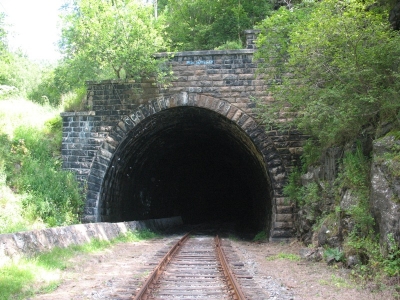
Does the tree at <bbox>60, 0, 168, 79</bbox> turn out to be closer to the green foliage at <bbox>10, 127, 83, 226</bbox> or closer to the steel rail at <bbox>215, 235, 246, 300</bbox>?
the green foliage at <bbox>10, 127, 83, 226</bbox>

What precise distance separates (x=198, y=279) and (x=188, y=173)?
18.2 metres

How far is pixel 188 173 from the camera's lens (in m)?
25.5

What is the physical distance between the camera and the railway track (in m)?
6.20

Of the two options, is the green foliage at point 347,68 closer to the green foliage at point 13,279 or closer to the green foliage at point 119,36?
the green foliage at point 119,36

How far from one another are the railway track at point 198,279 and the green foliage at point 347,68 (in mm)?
3461

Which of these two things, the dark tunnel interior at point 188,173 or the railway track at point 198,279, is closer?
the railway track at point 198,279

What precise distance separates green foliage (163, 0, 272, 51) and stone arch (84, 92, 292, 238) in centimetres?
999

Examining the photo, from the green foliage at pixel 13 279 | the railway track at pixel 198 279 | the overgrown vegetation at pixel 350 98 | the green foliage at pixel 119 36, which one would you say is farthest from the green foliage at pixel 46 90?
the green foliage at pixel 13 279

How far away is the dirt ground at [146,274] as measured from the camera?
6.11m

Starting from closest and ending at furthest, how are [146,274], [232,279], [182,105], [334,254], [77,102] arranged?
1. [232,279]
2. [146,274]
3. [334,254]
4. [182,105]
5. [77,102]

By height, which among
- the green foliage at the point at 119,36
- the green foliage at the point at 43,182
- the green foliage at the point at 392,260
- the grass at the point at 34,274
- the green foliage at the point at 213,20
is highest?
the green foliage at the point at 213,20

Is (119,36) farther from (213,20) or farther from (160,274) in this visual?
(213,20)

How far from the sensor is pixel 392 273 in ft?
19.7

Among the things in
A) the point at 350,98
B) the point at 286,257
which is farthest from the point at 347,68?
the point at 286,257
